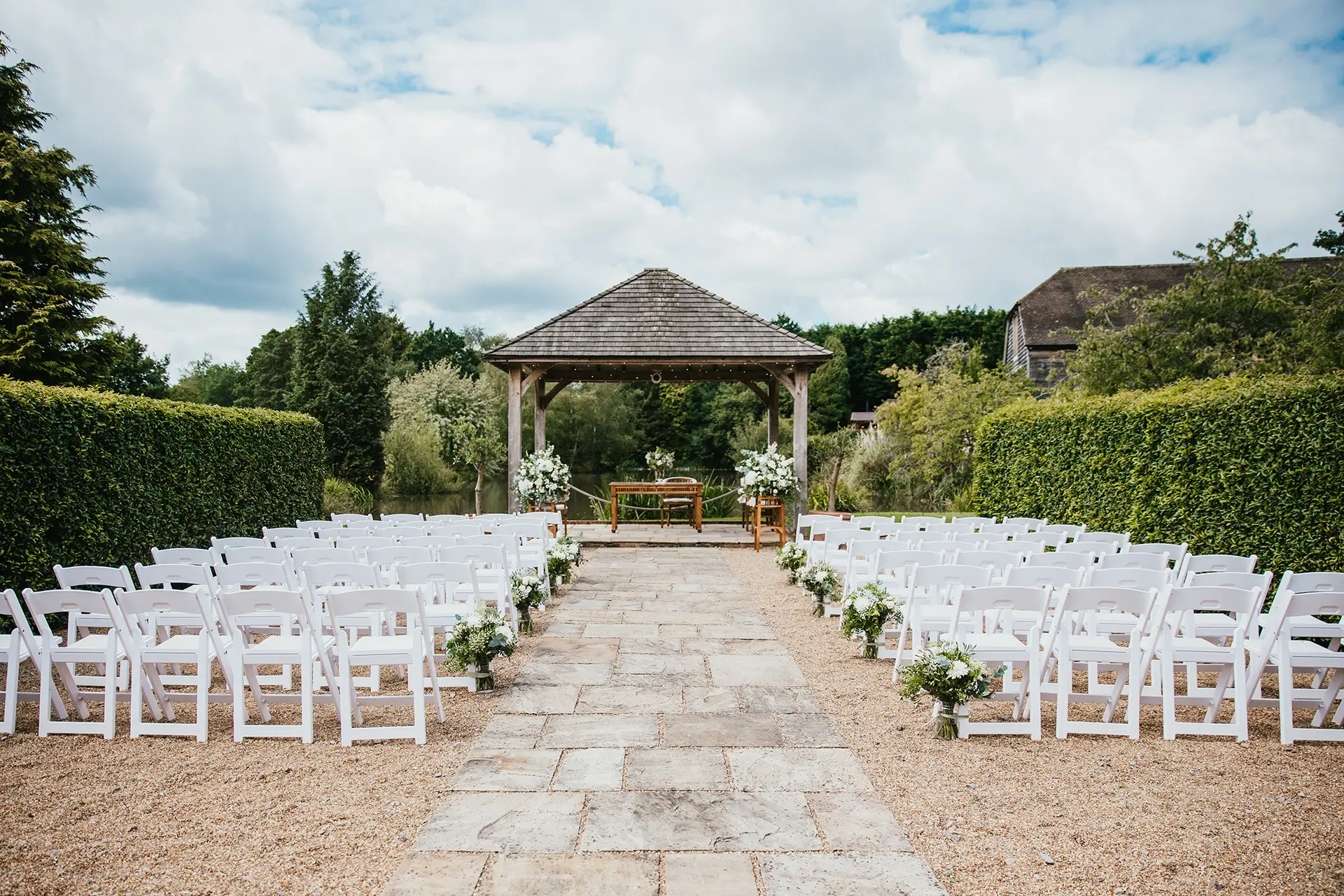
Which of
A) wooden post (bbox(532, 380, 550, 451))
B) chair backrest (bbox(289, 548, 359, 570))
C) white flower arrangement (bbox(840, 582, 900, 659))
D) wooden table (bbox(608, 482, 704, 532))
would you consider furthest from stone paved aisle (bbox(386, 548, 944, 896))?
wooden post (bbox(532, 380, 550, 451))

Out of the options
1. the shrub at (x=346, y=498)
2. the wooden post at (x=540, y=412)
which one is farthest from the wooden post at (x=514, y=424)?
the shrub at (x=346, y=498)

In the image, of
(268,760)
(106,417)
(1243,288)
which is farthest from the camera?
(1243,288)

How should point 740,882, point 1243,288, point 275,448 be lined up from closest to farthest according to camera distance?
point 740,882
point 275,448
point 1243,288

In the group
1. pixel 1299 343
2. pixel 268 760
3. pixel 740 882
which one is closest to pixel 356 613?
pixel 268 760

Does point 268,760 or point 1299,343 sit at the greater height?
point 1299,343

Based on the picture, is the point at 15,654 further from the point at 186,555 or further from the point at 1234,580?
the point at 1234,580

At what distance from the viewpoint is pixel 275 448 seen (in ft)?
40.2

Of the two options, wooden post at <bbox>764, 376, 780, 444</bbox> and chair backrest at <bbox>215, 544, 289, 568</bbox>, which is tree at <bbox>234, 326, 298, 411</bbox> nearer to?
wooden post at <bbox>764, 376, 780, 444</bbox>

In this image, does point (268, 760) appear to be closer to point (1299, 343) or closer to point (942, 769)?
point (942, 769)

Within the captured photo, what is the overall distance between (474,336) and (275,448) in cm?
4224

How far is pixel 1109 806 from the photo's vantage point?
373cm

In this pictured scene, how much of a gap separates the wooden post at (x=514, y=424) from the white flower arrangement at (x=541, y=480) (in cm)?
13

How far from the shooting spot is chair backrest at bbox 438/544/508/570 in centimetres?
700

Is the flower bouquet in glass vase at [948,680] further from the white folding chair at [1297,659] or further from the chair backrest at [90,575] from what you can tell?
the chair backrest at [90,575]
